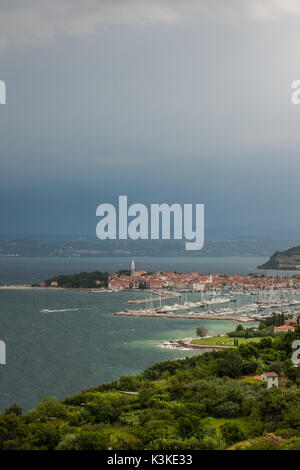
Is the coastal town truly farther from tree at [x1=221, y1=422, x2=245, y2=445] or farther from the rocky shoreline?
tree at [x1=221, y1=422, x2=245, y2=445]

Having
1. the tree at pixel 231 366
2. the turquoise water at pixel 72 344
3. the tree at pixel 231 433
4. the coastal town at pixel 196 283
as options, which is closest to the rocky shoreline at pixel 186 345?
the turquoise water at pixel 72 344

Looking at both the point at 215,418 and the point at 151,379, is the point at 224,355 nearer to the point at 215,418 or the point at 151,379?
the point at 151,379

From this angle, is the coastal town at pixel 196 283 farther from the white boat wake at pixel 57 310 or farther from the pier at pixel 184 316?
the white boat wake at pixel 57 310

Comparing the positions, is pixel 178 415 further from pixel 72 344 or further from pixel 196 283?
pixel 196 283

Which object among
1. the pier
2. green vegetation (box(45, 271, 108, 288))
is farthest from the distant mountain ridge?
the pier

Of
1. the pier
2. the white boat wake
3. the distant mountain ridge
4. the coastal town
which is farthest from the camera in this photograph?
the distant mountain ridge

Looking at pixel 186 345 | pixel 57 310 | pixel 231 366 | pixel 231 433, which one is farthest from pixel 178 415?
pixel 57 310
